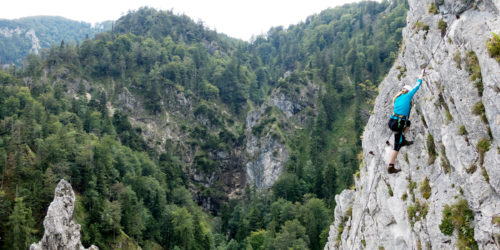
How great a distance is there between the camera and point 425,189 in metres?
14.2

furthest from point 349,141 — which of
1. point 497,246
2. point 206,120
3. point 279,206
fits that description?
point 497,246

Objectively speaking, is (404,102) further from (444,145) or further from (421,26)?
(421,26)

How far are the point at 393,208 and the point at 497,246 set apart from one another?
646 cm

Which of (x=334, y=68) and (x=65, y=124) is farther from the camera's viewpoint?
(x=334, y=68)

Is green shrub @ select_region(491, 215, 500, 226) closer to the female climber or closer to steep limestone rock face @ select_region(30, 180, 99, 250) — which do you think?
the female climber

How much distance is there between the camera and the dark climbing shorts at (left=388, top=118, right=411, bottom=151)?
47.7 feet

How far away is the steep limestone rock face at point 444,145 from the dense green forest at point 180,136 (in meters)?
10.1

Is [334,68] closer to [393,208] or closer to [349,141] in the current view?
[349,141]

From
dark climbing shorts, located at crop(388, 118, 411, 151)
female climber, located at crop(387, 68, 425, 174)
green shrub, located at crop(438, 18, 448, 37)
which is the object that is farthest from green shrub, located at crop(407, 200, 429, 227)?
green shrub, located at crop(438, 18, 448, 37)

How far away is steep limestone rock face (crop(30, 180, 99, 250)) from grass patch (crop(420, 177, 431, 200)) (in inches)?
1851

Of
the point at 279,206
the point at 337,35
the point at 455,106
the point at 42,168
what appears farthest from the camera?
the point at 337,35

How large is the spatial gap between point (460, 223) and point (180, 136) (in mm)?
124956

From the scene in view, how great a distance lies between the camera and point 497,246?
9.86 meters

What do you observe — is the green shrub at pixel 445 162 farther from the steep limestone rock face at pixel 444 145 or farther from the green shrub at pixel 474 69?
the green shrub at pixel 474 69
